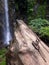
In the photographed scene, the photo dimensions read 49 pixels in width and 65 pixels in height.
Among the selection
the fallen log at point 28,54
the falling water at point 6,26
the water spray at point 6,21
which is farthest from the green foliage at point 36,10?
the fallen log at point 28,54

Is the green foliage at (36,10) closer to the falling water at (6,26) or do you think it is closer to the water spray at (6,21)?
the water spray at (6,21)

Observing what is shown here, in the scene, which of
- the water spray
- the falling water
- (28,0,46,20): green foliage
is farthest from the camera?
(28,0,46,20): green foliage

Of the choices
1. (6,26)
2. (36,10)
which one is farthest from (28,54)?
(36,10)

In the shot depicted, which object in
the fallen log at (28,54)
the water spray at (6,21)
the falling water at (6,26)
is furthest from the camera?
the falling water at (6,26)

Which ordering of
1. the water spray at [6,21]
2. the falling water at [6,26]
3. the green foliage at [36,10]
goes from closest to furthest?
the water spray at [6,21], the falling water at [6,26], the green foliage at [36,10]

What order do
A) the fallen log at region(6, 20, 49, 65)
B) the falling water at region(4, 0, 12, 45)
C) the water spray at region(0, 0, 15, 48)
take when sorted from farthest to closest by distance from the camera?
the falling water at region(4, 0, 12, 45) → the water spray at region(0, 0, 15, 48) → the fallen log at region(6, 20, 49, 65)

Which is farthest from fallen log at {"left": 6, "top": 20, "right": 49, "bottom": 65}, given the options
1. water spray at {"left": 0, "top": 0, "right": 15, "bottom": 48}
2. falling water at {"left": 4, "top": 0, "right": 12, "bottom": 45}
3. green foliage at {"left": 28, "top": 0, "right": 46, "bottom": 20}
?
green foliage at {"left": 28, "top": 0, "right": 46, "bottom": 20}

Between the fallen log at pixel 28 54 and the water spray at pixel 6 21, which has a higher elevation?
the fallen log at pixel 28 54

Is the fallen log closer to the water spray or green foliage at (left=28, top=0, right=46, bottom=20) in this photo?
the water spray

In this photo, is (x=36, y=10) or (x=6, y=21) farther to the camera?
(x=36, y=10)

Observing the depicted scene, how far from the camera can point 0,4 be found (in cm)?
1091

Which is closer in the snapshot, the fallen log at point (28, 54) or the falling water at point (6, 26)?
the fallen log at point (28, 54)

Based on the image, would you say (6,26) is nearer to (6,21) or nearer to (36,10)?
(6,21)

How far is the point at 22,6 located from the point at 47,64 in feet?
32.0
